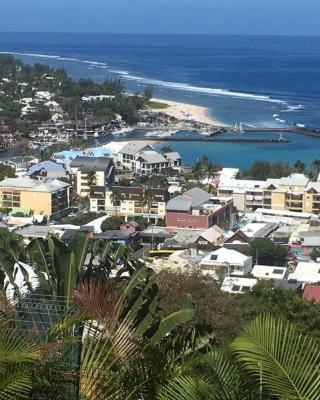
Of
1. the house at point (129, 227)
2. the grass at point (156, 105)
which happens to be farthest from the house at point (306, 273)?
the grass at point (156, 105)

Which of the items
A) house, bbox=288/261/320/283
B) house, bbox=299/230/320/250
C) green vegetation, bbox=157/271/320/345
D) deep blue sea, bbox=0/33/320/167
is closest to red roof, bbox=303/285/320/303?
house, bbox=288/261/320/283

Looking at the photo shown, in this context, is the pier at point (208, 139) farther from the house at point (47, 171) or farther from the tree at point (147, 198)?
the tree at point (147, 198)

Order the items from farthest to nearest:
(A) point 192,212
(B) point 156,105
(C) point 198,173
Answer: (B) point 156,105
(C) point 198,173
(A) point 192,212

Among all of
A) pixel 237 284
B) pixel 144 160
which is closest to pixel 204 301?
pixel 237 284

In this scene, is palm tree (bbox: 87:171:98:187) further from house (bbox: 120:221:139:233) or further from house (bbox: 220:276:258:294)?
house (bbox: 220:276:258:294)

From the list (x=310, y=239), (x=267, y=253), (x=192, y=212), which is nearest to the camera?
(x=267, y=253)

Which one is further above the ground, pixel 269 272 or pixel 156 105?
pixel 269 272

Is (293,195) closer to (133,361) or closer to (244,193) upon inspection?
(244,193)
